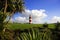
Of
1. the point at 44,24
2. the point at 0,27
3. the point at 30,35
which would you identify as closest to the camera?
the point at 30,35

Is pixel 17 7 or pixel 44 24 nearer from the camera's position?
pixel 44 24

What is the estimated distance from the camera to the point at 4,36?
1443 cm

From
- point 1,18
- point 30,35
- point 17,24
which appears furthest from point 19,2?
point 30,35

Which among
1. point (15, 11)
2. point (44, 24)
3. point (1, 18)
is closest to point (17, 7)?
point (15, 11)

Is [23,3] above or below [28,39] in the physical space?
above

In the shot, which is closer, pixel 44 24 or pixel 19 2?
pixel 44 24

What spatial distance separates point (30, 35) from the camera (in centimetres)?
666

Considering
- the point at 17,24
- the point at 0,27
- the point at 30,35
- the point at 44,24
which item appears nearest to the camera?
the point at 30,35

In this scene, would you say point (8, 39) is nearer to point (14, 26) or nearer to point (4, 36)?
point (4, 36)

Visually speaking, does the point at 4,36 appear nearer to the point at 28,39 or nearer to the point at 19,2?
the point at 28,39

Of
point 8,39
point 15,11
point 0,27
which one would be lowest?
point 8,39

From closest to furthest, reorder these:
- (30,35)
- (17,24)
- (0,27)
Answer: (30,35), (0,27), (17,24)

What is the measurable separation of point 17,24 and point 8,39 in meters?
8.28

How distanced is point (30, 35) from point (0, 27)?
7793 mm
